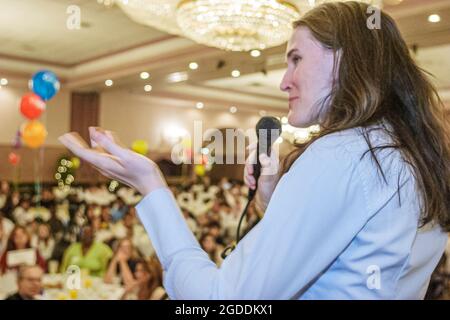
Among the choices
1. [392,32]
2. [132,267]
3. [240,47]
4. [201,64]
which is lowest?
[132,267]

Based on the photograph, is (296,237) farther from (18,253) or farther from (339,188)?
(18,253)

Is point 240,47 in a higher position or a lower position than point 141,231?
higher

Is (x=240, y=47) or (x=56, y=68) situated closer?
(x=240, y=47)

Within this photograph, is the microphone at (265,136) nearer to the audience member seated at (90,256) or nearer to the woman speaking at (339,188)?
the woman speaking at (339,188)

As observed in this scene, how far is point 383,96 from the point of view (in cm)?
71

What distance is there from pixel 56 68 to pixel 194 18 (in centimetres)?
571

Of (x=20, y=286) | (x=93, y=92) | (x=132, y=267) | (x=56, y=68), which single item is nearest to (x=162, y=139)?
(x=93, y=92)

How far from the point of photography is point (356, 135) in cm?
66

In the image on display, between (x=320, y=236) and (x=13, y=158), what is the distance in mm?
9357

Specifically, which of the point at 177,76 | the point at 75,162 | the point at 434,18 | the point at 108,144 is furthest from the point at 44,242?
the point at 75,162

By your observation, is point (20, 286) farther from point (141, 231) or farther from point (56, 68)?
point (56, 68)

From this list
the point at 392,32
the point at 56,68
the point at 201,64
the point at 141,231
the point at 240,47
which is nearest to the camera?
the point at 392,32

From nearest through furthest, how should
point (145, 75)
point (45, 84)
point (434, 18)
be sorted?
point (434, 18)
point (45, 84)
point (145, 75)

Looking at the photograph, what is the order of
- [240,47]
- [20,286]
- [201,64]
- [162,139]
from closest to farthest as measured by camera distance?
[20,286]
[240,47]
[201,64]
[162,139]
